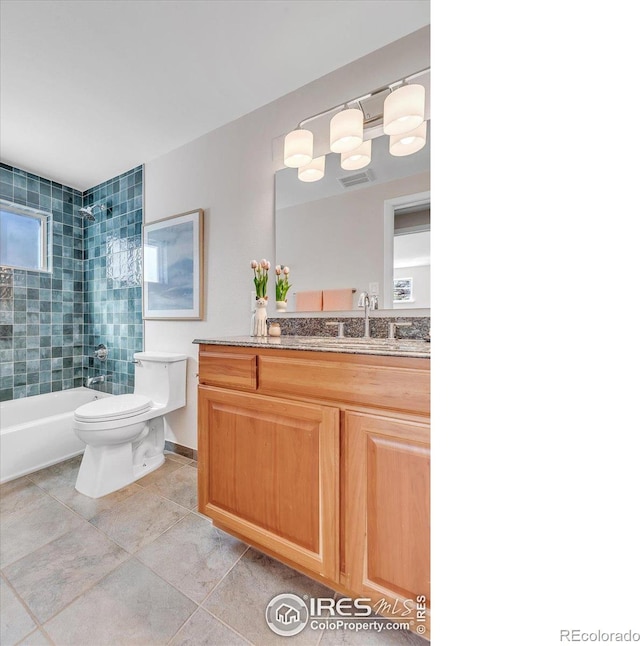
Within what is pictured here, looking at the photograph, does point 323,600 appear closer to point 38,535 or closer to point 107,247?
point 38,535

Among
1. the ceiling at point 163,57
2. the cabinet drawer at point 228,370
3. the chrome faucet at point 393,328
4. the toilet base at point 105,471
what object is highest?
the ceiling at point 163,57

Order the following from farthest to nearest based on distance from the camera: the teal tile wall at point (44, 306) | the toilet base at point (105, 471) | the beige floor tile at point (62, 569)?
the teal tile wall at point (44, 306), the toilet base at point (105, 471), the beige floor tile at point (62, 569)

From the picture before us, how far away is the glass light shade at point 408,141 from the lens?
4.59 ft

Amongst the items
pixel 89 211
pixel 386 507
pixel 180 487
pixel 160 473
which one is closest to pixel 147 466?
pixel 160 473

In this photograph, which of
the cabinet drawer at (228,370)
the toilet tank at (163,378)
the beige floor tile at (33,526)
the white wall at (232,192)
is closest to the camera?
the cabinet drawer at (228,370)

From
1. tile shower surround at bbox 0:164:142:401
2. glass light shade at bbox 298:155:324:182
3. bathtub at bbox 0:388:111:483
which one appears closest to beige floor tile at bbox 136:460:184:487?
bathtub at bbox 0:388:111:483

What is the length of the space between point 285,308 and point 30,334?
8.37ft

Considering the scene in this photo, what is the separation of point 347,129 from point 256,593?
2073mm

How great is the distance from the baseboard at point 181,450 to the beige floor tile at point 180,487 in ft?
0.44

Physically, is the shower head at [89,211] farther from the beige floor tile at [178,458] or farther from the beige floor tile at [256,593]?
the beige floor tile at [256,593]

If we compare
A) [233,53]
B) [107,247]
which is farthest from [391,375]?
[107,247]

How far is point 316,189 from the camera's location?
170 cm

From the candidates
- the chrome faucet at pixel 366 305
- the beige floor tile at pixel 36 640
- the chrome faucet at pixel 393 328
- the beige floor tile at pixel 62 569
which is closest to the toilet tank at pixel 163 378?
the beige floor tile at pixel 62 569
